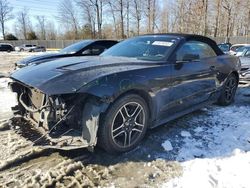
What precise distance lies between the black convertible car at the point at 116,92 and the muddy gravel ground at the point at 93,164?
23 centimetres

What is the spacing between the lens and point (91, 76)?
3.00 metres

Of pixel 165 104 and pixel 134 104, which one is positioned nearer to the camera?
pixel 134 104

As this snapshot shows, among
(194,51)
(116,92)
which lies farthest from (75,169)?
(194,51)

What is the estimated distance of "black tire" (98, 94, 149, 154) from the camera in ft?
10.1

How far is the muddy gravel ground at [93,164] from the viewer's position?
9.22ft

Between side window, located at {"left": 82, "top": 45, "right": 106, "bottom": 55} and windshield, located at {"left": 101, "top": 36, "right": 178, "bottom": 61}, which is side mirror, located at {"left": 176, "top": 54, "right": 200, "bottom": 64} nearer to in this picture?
windshield, located at {"left": 101, "top": 36, "right": 178, "bottom": 61}

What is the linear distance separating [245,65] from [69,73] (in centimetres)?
708

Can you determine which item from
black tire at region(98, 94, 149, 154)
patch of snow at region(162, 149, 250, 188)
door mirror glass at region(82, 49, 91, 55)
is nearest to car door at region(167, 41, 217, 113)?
black tire at region(98, 94, 149, 154)

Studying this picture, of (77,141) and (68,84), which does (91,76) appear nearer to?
(68,84)

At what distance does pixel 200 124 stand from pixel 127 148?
63.0 inches

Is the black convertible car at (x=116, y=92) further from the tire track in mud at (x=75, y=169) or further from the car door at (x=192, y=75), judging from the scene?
the tire track in mud at (x=75, y=169)

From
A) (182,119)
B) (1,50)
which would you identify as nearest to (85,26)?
(1,50)

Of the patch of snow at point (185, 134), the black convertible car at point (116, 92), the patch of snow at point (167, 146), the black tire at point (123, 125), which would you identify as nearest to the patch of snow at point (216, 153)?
the patch of snow at point (185, 134)

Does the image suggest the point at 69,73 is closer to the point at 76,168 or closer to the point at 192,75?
the point at 76,168
